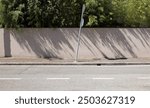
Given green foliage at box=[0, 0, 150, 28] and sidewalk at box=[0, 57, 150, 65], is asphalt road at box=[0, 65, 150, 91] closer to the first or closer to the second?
sidewalk at box=[0, 57, 150, 65]

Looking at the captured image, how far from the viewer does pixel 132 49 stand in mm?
25688

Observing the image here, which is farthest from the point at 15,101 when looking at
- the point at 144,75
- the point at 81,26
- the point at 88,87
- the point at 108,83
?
the point at 81,26

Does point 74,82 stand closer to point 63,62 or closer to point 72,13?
point 63,62

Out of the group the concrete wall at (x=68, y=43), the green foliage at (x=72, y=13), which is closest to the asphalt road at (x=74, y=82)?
the concrete wall at (x=68, y=43)

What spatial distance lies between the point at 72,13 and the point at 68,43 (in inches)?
72.6

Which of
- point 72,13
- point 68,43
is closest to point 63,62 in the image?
point 68,43

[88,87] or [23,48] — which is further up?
[88,87]

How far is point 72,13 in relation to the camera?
25.6m

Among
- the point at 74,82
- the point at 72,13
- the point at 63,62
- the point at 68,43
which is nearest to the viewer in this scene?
the point at 74,82

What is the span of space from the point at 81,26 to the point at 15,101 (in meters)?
16.8

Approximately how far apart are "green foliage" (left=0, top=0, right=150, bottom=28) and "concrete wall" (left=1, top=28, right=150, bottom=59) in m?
0.50

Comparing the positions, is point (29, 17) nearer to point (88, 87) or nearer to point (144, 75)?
point (144, 75)

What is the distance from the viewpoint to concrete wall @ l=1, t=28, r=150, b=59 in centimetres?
2542

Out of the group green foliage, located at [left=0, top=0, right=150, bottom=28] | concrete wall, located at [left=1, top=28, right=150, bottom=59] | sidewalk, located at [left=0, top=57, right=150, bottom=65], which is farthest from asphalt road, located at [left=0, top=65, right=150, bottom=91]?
green foliage, located at [left=0, top=0, right=150, bottom=28]
